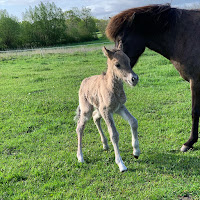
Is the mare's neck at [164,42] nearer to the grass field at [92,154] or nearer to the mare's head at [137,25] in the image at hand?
the mare's head at [137,25]

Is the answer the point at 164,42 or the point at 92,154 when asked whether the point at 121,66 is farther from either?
the point at 92,154

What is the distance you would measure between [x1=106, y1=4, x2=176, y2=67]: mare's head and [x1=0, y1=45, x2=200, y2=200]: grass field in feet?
5.71

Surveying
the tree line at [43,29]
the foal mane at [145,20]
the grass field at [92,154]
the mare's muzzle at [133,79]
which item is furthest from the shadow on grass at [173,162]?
the tree line at [43,29]

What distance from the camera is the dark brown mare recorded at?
3.59 meters

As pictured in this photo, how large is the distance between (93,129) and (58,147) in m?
1.02

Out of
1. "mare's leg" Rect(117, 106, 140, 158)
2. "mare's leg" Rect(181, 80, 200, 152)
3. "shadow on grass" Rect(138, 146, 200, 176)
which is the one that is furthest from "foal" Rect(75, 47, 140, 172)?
"mare's leg" Rect(181, 80, 200, 152)

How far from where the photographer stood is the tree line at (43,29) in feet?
124

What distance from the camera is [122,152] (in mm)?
3830

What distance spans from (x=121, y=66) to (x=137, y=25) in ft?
4.23

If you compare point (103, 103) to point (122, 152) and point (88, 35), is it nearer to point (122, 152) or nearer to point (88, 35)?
point (122, 152)

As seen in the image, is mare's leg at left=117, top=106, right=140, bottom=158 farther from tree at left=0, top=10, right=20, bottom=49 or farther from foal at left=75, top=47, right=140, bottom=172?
tree at left=0, top=10, right=20, bottom=49

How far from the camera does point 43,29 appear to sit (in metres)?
42.0

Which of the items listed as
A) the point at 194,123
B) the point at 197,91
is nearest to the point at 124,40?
the point at 197,91

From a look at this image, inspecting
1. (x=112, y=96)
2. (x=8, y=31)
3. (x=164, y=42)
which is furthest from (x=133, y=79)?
(x=8, y=31)
